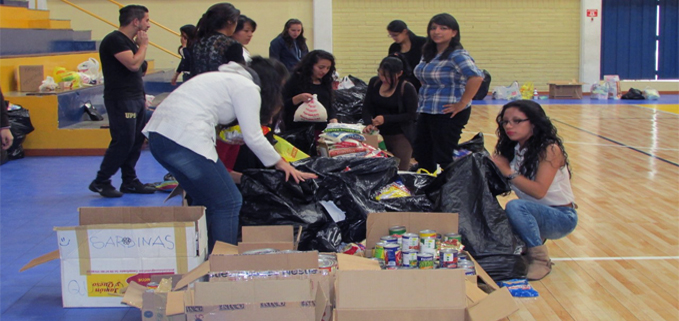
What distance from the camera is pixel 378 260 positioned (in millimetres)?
3217

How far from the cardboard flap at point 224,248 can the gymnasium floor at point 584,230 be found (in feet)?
1.59

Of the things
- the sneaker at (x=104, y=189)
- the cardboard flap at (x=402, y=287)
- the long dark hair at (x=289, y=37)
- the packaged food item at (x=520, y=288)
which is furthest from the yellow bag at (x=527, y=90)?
the cardboard flap at (x=402, y=287)

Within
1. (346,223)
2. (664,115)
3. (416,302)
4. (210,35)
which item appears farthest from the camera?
(664,115)

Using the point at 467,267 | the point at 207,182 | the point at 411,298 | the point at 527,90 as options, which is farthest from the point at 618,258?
the point at 527,90

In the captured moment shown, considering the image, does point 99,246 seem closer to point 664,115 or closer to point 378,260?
point 378,260

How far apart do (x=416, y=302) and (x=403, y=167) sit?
299 cm

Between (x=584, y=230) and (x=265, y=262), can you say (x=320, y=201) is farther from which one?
(x=584, y=230)

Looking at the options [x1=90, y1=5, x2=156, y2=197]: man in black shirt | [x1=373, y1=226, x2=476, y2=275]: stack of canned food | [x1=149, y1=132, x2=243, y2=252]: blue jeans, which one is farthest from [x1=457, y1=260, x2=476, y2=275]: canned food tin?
[x1=90, y1=5, x2=156, y2=197]: man in black shirt

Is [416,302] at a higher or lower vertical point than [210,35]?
lower

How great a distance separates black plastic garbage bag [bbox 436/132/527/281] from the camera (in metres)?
3.57

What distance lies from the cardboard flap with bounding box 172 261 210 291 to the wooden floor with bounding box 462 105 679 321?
4.69 feet

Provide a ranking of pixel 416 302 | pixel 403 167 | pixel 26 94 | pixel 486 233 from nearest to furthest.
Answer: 1. pixel 416 302
2. pixel 486 233
3. pixel 403 167
4. pixel 26 94

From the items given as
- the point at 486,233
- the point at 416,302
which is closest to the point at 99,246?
the point at 416,302

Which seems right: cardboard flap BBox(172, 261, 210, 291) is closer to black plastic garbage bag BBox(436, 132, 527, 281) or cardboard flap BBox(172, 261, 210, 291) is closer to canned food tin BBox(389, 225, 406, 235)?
canned food tin BBox(389, 225, 406, 235)
